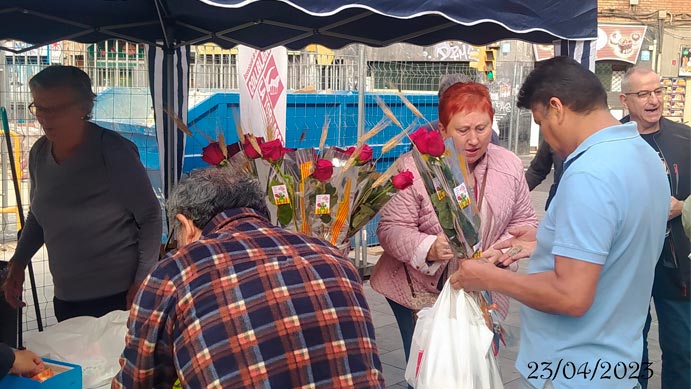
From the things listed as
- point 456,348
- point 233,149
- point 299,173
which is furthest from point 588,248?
point 233,149

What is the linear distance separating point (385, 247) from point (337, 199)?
0.31 metres

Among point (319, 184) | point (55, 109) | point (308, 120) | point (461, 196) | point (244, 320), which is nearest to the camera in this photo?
point (244, 320)

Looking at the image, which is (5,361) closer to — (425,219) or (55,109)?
(55,109)

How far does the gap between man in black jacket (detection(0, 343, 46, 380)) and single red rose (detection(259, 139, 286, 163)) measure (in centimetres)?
118

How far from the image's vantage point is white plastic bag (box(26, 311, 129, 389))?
266cm

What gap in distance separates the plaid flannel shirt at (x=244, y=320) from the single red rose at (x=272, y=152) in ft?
3.76

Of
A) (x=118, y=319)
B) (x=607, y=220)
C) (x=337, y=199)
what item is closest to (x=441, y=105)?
(x=337, y=199)

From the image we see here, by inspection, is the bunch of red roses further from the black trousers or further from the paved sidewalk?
the paved sidewalk

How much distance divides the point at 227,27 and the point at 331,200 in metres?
1.66

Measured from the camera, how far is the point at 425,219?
3.24m

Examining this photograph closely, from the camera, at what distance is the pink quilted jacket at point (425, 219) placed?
3.21m

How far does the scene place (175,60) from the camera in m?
4.41

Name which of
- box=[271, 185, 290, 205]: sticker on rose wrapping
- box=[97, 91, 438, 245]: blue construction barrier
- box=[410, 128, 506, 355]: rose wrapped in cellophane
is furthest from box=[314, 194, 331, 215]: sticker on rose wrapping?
box=[97, 91, 438, 245]: blue construction barrier

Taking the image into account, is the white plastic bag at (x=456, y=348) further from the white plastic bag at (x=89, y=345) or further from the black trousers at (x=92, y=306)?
the black trousers at (x=92, y=306)
